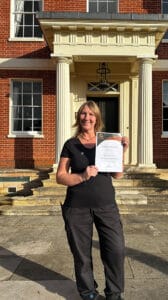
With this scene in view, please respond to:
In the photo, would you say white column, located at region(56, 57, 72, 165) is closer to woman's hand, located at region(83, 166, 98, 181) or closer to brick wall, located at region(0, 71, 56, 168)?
brick wall, located at region(0, 71, 56, 168)

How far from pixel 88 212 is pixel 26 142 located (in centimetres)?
1137

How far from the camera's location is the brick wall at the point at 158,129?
15.4 metres

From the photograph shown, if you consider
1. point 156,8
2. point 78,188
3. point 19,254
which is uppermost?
point 156,8

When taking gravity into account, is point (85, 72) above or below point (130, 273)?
above

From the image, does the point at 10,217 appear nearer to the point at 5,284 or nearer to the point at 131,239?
the point at 131,239

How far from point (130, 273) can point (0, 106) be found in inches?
428

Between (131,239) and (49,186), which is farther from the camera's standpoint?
A: (49,186)

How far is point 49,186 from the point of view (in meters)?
12.0

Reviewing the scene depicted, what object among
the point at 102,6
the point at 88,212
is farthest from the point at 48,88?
the point at 88,212

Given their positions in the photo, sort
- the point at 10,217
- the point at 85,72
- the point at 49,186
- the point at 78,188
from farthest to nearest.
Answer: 1. the point at 85,72
2. the point at 49,186
3. the point at 10,217
4. the point at 78,188

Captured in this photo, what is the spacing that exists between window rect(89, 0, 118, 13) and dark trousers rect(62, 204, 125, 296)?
1259cm

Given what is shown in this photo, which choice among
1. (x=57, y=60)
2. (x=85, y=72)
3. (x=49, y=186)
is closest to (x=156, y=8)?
(x=85, y=72)

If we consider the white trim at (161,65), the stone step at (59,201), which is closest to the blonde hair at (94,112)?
the stone step at (59,201)

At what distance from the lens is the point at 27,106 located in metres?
15.6
